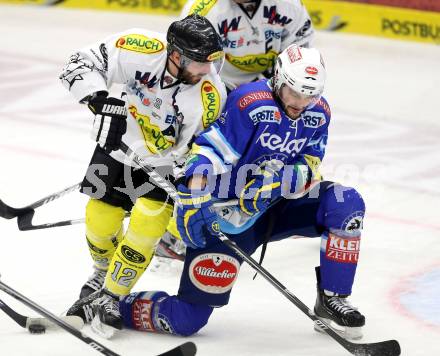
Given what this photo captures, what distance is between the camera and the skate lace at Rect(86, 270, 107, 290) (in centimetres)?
447

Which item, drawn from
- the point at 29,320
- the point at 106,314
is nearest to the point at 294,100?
the point at 106,314

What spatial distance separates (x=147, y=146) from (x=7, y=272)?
0.97 meters

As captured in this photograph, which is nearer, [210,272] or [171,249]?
[210,272]

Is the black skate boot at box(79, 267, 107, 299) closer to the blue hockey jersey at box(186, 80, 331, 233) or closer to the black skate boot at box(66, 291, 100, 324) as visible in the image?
the black skate boot at box(66, 291, 100, 324)

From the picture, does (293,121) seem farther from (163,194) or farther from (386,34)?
(386,34)

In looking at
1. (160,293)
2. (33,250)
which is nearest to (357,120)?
(33,250)

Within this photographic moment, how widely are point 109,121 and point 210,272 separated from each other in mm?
669

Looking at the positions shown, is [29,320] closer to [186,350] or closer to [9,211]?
[186,350]

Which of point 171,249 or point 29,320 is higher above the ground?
point 29,320

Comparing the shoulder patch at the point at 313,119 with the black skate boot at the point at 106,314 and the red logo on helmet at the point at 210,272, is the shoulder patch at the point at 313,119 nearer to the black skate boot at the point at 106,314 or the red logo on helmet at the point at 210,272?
the red logo on helmet at the point at 210,272

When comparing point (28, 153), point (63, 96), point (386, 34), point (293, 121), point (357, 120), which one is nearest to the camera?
point (293, 121)

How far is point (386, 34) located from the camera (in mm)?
8977

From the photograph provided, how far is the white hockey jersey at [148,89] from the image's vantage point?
4.10 meters

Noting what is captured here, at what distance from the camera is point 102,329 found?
4.09 m
